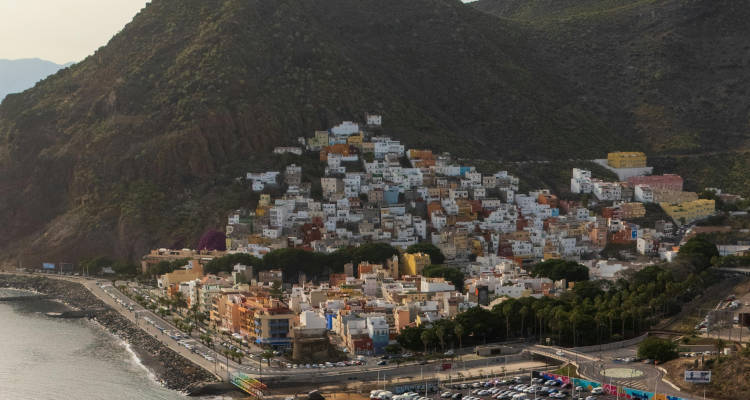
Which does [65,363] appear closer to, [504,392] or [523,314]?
[523,314]

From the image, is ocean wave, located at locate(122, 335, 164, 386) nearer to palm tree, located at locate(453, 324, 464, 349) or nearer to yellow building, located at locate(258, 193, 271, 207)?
palm tree, located at locate(453, 324, 464, 349)

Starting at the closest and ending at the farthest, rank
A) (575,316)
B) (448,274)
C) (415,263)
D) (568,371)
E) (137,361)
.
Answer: (568,371) → (575,316) → (137,361) → (448,274) → (415,263)

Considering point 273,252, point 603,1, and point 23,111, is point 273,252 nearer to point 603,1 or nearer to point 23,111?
point 23,111

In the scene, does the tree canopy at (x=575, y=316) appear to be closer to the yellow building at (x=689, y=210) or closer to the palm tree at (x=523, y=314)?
the palm tree at (x=523, y=314)

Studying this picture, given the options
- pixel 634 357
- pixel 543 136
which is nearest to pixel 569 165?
pixel 543 136

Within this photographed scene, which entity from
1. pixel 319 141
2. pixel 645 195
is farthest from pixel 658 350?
pixel 319 141
